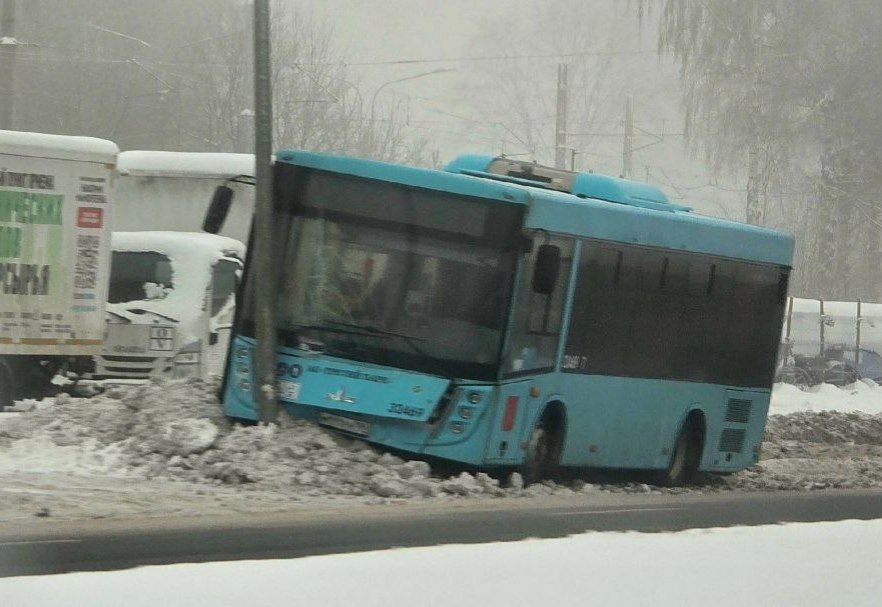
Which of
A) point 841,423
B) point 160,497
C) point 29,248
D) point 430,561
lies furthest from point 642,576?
point 841,423

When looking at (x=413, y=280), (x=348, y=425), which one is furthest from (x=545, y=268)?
(x=348, y=425)

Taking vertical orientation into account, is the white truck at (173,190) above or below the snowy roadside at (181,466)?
above

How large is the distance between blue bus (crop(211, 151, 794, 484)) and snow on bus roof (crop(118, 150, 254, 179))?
9.97 metres

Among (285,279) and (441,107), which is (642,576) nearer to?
(285,279)

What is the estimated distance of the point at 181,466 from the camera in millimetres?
14234

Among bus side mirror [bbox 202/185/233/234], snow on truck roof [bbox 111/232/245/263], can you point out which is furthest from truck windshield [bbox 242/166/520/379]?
snow on truck roof [bbox 111/232/245/263]

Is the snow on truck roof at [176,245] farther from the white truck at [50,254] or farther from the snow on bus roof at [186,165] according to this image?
the snow on bus roof at [186,165]

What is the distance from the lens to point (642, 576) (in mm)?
8758

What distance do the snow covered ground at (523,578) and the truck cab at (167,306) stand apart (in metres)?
11.3

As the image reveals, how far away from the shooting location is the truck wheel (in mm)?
19031

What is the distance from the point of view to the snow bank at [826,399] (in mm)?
31938

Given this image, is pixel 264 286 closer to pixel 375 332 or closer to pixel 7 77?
pixel 375 332

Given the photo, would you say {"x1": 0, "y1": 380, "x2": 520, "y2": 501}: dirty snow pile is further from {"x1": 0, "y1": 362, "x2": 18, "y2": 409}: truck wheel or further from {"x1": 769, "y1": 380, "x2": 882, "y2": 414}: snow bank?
{"x1": 769, "y1": 380, "x2": 882, "y2": 414}: snow bank

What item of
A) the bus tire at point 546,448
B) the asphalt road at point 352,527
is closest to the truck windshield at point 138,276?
the bus tire at point 546,448
